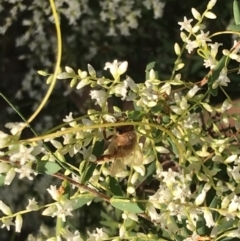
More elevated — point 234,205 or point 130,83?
point 130,83

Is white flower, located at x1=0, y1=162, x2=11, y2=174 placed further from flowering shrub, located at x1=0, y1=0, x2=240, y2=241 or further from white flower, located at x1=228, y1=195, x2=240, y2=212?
white flower, located at x1=228, y1=195, x2=240, y2=212

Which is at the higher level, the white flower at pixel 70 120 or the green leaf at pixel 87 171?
the white flower at pixel 70 120

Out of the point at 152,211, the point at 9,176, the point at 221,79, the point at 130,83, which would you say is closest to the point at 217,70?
the point at 221,79

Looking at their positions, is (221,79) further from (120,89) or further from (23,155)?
(23,155)

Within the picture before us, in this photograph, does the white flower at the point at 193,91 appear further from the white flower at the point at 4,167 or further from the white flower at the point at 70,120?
the white flower at the point at 4,167

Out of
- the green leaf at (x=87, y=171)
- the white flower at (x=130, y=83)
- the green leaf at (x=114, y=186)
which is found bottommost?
the green leaf at (x=114, y=186)

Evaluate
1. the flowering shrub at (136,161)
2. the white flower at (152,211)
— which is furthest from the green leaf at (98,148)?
the white flower at (152,211)

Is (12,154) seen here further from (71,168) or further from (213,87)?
(213,87)
